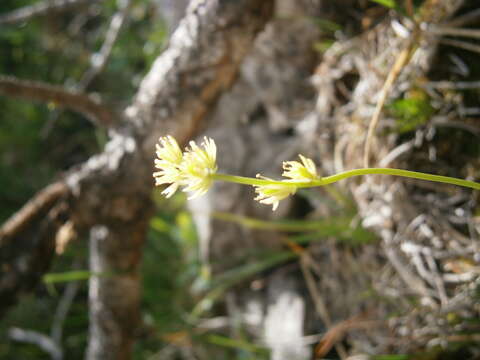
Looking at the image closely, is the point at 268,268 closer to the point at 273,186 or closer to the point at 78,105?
the point at 78,105

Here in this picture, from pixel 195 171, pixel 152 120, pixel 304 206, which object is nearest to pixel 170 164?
pixel 195 171

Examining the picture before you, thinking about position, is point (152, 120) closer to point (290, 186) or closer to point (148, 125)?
point (148, 125)

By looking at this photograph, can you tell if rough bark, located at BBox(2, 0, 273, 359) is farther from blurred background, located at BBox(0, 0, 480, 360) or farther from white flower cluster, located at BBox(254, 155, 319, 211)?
white flower cluster, located at BBox(254, 155, 319, 211)

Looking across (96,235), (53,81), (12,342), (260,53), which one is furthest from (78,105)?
(53,81)

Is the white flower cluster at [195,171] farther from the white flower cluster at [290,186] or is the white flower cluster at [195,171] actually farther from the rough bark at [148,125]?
the rough bark at [148,125]

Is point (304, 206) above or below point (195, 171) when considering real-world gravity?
above

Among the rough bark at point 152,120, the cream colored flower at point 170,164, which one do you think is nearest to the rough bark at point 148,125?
the rough bark at point 152,120
